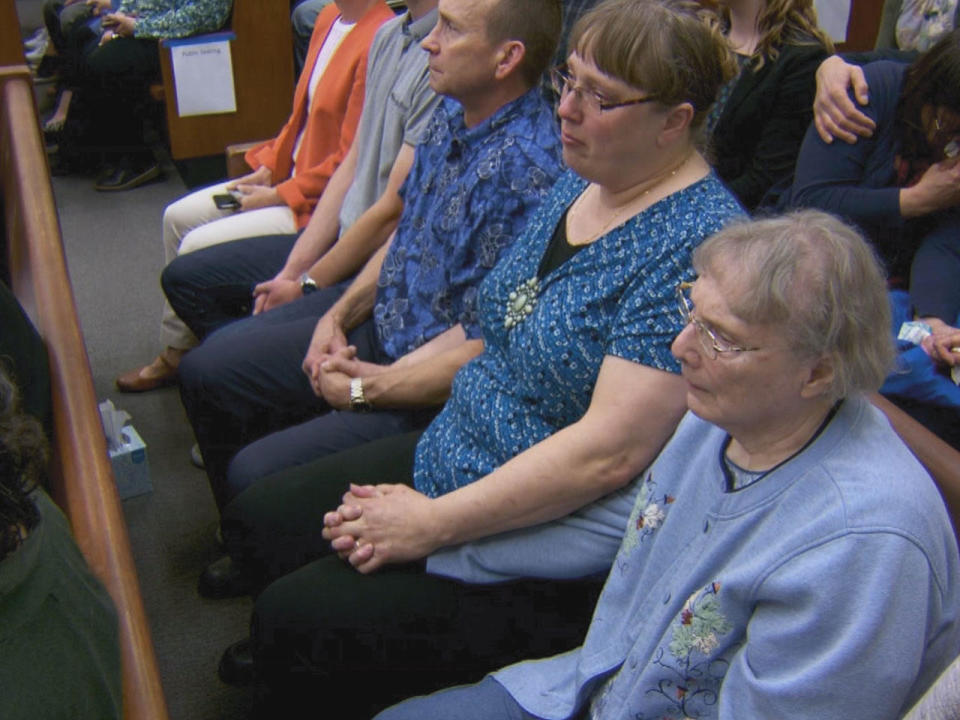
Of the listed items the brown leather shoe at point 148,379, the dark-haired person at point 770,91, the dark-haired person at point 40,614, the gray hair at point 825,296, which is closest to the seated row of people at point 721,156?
the dark-haired person at point 770,91

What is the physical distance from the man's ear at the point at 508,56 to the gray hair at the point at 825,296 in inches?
30.9

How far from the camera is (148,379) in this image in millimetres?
2721

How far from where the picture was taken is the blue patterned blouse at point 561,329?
4.10ft

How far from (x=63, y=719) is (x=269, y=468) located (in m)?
0.81

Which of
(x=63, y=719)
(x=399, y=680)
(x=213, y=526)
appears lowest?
(x=213, y=526)

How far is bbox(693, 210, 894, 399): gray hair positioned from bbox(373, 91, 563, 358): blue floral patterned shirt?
2.17 feet

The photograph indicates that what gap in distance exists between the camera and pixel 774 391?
98cm

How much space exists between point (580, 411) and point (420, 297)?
55cm

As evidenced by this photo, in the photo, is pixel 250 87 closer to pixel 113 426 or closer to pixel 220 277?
pixel 220 277

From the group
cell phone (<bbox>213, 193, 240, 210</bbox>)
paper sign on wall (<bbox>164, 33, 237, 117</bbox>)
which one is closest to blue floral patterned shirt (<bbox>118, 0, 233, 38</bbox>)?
paper sign on wall (<bbox>164, 33, 237, 117</bbox>)

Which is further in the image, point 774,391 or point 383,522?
point 383,522

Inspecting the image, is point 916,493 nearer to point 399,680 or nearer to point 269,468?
point 399,680

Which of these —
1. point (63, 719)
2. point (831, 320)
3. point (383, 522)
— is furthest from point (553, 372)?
point (63, 719)

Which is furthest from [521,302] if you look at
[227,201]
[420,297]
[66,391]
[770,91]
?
[227,201]
